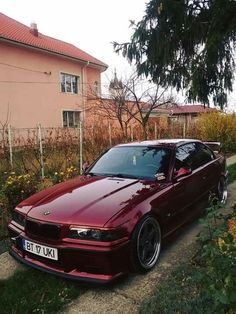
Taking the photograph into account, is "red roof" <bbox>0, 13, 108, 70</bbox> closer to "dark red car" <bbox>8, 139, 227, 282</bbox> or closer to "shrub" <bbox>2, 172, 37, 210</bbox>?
"shrub" <bbox>2, 172, 37, 210</bbox>

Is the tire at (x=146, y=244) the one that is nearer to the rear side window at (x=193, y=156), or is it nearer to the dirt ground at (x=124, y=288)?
the dirt ground at (x=124, y=288)

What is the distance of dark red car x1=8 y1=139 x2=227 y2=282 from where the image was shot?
11.7 feet

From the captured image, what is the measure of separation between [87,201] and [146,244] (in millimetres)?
834

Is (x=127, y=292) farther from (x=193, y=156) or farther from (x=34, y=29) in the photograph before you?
(x=34, y=29)

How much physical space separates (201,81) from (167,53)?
0.72 meters

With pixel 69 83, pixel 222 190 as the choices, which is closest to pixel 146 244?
pixel 222 190

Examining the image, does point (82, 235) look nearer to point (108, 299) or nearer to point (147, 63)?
point (108, 299)

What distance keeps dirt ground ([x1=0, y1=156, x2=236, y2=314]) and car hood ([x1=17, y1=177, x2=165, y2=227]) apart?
714 millimetres

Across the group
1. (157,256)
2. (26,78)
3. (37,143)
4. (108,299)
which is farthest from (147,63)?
(26,78)

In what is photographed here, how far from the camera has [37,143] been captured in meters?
10.0

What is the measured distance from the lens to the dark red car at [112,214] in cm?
357

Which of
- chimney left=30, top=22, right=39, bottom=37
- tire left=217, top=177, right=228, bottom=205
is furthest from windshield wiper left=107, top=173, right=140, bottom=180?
chimney left=30, top=22, right=39, bottom=37

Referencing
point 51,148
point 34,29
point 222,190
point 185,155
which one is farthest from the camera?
point 34,29

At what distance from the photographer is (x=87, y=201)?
4.04 metres
